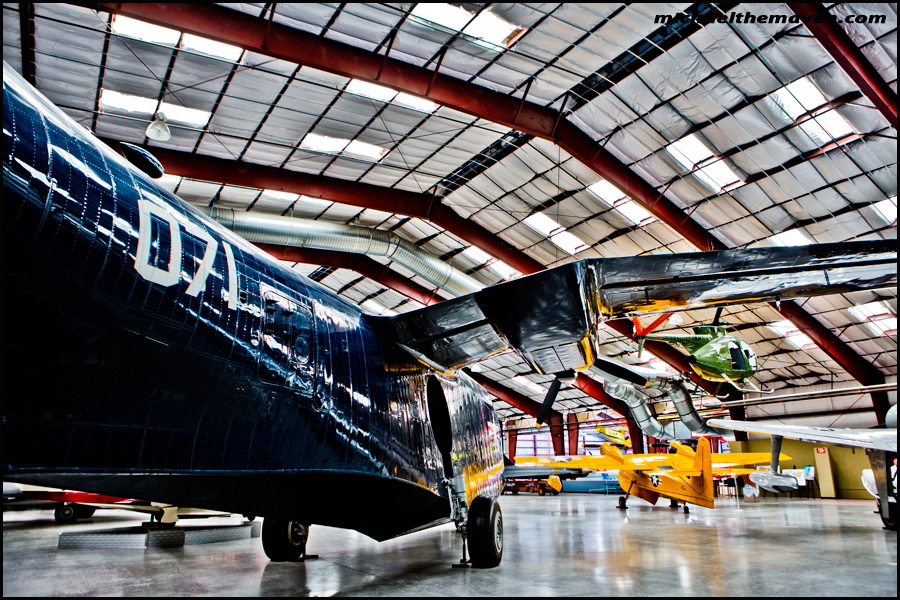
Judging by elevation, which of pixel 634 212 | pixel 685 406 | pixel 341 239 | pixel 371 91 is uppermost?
pixel 371 91

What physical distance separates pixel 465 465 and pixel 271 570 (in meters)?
3.20

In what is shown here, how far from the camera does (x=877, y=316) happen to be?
23.1m

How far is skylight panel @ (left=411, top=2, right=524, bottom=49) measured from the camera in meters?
12.4

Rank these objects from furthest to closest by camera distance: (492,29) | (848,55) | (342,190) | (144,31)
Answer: (342,190), (492,29), (848,55), (144,31)

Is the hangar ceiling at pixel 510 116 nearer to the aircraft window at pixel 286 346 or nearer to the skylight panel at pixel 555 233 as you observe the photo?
the skylight panel at pixel 555 233

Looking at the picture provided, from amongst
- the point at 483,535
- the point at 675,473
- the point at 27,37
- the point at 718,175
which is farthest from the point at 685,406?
the point at 27,37

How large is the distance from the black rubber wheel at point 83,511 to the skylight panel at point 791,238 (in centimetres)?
2385

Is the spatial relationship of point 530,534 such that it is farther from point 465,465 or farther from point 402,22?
point 402,22

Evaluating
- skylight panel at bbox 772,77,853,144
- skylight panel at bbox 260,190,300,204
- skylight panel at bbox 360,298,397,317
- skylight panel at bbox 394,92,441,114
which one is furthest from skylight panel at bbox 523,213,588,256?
skylight panel at bbox 360,298,397,317

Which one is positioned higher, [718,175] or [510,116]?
[510,116]

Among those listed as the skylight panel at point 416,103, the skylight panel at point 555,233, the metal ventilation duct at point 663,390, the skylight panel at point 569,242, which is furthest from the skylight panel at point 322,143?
the metal ventilation duct at point 663,390

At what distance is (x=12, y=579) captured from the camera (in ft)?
22.6

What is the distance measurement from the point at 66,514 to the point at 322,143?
43.9 feet

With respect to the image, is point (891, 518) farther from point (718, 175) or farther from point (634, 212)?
point (634, 212)
